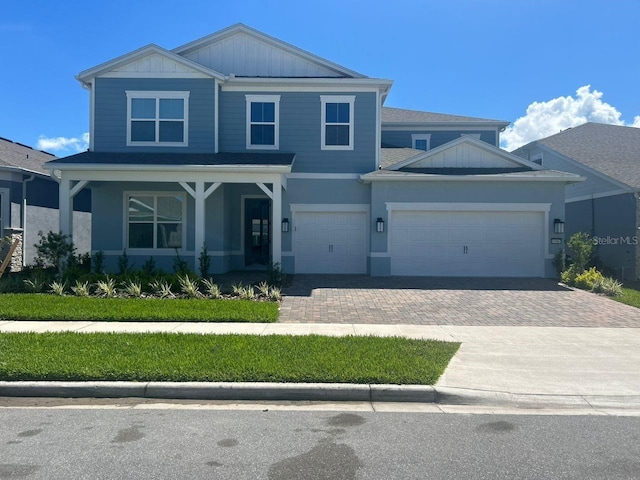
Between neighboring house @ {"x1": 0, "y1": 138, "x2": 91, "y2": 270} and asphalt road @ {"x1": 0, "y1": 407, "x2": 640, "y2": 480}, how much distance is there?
561 inches

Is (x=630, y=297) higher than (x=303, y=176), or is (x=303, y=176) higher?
(x=303, y=176)

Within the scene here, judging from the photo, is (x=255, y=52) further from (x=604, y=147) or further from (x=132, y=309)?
(x=604, y=147)

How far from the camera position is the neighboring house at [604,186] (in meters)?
17.1

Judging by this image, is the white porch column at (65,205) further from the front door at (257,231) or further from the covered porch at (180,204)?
the front door at (257,231)

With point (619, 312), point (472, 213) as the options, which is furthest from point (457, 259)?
point (619, 312)

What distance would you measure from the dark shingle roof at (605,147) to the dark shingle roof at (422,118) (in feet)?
9.83

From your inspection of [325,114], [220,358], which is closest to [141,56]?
[325,114]

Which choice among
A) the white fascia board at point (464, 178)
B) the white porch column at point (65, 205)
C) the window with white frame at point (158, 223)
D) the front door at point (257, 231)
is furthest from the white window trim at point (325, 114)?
the white porch column at point (65, 205)

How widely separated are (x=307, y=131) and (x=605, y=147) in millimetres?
12815

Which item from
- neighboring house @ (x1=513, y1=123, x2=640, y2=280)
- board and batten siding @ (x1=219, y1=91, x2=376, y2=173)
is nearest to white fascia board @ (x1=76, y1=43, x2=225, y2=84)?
board and batten siding @ (x1=219, y1=91, x2=376, y2=173)

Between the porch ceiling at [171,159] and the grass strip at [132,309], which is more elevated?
the porch ceiling at [171,159]

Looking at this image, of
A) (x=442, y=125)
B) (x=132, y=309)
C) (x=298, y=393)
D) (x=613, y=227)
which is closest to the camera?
(x=298, y=393)

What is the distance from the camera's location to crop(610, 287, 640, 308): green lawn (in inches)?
483

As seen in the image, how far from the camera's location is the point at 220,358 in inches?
273
